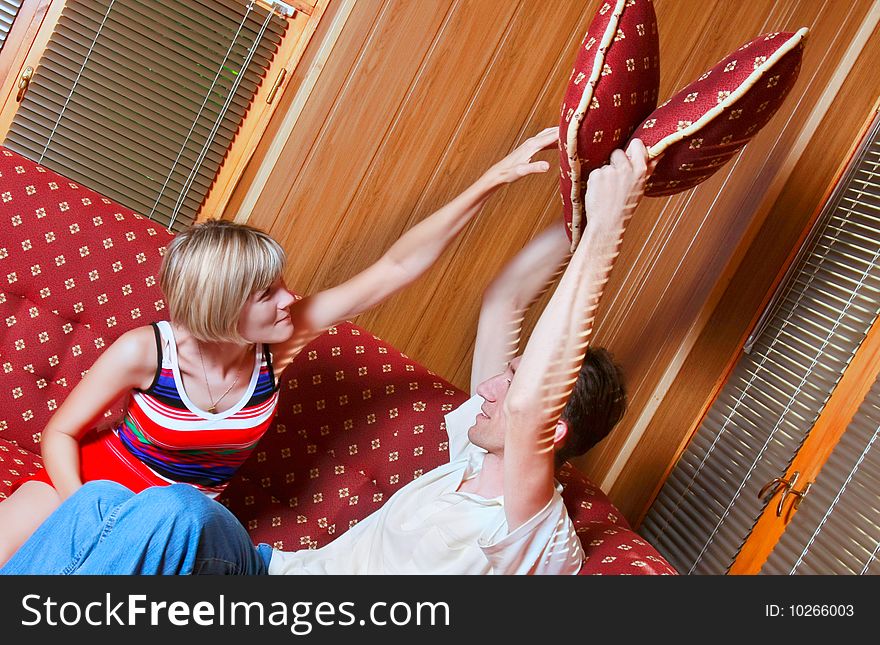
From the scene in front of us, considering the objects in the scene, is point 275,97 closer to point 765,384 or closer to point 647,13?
point 647,13

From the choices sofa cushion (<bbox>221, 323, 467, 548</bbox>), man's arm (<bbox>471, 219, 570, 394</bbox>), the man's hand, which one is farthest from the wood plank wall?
the man's hand

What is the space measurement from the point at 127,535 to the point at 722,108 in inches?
46.6

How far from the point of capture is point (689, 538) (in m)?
2.82

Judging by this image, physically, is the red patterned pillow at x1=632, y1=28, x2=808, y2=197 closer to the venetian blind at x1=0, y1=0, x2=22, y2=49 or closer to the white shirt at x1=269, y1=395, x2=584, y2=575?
the white shirt at x1=269, y1=395, x2=584, y2=575

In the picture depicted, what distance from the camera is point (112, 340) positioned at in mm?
2191

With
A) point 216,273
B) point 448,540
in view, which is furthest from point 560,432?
point 216,273

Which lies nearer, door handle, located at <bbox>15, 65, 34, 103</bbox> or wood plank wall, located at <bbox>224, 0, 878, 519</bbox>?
door handle, located at <bbox>15, 65, 34, 103</bbox>

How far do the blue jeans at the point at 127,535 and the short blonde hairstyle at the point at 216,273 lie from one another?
15.5 inches

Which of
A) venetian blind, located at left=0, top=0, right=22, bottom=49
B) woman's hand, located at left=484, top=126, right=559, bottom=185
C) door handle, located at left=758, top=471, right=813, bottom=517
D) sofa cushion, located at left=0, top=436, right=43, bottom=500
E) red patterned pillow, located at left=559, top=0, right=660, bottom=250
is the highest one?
red patterned pillow, located at left=559, top=0, right=660, bottom=250

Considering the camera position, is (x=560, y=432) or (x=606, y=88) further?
(x=560, y=432)

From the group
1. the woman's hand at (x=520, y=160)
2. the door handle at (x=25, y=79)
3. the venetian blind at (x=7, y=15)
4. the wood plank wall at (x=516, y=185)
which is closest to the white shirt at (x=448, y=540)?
the woman's hand at (x=520, y=160)

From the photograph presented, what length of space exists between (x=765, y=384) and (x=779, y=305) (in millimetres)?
266

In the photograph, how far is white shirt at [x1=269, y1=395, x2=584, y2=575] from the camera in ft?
5.14

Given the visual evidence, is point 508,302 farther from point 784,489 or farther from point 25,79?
point 25,79
